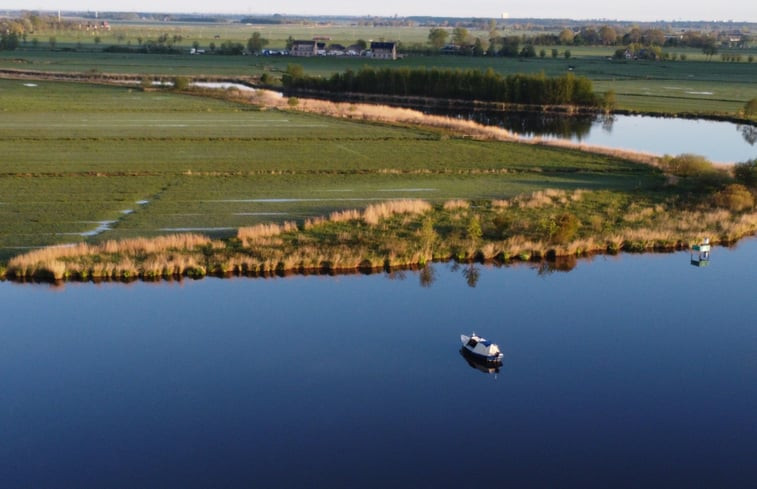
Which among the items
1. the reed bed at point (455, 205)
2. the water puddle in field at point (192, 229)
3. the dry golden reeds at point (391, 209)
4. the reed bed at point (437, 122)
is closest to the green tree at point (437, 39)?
the reed bed at point (437, 122)

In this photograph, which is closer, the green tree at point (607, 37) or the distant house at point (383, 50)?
the distant house at point (383, 50)

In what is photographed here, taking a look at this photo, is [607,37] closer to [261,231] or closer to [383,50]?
[383,50]

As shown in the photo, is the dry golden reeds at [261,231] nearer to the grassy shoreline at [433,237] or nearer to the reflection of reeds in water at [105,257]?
the grassy shoreline at [433,237]

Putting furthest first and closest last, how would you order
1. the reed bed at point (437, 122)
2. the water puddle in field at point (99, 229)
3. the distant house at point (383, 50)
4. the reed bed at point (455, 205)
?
the distant house at point (383, 50) < the reed bed at point (437, 122) < the reed bed at point (455, 205) < the water puddle in field at point (99, 229)

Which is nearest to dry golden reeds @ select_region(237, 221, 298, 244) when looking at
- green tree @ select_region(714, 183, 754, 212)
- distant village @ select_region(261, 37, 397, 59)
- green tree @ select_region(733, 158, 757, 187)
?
green tree @ select_region(714, 183, 754, 212)

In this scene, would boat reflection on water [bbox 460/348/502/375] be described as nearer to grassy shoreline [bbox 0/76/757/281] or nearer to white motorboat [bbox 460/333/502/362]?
white motorboat [bbox 460/333/502/362]

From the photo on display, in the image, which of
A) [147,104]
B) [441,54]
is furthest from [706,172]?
[441,54]

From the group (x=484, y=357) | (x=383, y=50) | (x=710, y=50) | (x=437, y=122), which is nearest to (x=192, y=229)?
(x=484, y=357)
